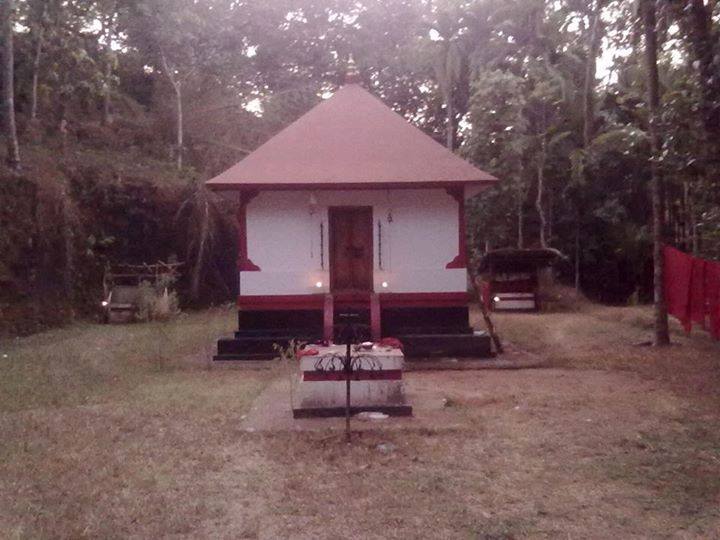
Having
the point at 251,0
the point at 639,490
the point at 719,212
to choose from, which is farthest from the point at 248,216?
the point at 251,0

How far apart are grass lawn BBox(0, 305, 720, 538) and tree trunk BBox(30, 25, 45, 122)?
11.1 metres

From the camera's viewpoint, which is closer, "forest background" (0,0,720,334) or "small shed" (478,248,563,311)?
"forest background" (0,0,720,334)

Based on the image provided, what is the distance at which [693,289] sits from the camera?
48.4ft

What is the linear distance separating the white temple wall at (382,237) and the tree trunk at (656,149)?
3.28m

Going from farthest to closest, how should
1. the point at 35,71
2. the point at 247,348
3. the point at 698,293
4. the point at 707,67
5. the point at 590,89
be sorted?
1. the point at 590,89
2. the point at 35,71
3. the point at 698,293
4. the point at 247,348
5. the point at 707,67

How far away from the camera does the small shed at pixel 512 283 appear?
22.0 m

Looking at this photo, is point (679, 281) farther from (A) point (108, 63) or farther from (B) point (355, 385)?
(A) point (108, 63)

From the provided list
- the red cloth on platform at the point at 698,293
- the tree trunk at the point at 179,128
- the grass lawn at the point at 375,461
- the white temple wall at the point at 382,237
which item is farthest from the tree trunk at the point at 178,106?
the red cloth on platform at the point at 698,293

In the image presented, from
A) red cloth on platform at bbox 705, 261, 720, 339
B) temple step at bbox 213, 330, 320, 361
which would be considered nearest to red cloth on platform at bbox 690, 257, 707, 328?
red cloth on platform at bbox 705, 261, 720, 339

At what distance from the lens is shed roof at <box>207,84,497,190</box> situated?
531 inches

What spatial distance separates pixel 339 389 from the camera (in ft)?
27.5

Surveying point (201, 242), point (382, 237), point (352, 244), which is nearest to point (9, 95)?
point (201, 242)

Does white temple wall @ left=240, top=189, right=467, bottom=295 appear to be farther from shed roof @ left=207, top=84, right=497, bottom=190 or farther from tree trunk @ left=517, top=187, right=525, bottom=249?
tree trunk @ left=517, top=187, right=525, bottom=249

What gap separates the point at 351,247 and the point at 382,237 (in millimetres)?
584
